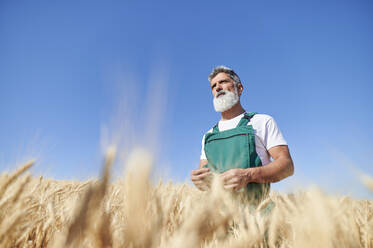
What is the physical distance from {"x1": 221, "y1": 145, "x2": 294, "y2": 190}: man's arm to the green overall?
0.38 feet

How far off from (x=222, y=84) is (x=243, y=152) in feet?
3.35

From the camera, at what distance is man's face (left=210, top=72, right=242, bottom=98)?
8.27 ft

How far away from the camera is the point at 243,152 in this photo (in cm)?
182

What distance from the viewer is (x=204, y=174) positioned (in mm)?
1473

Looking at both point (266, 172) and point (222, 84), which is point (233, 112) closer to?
point (222, 84)

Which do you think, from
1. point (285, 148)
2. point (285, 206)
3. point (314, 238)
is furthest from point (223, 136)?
point (314, 238)

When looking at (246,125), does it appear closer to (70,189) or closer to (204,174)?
(204,174)

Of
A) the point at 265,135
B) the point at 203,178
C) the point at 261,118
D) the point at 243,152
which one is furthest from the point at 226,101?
the point at 203,178

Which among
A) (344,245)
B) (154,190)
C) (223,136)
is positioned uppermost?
(223,136)

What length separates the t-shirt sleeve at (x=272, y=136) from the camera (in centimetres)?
187

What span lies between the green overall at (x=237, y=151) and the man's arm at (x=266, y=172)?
0.38 feet

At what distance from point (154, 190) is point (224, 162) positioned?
4.60 ft

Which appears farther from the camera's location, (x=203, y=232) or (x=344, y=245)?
(x=344, y=245)

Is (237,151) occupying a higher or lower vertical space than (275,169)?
higher
